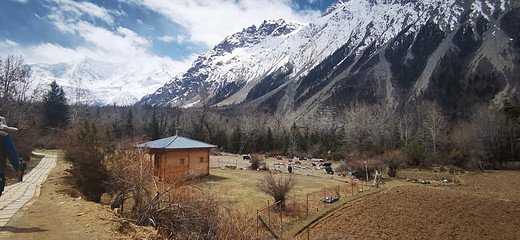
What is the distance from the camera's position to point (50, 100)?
50375 mm

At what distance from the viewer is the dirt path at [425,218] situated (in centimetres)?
985

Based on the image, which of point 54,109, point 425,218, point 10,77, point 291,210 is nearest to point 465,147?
point 425,218

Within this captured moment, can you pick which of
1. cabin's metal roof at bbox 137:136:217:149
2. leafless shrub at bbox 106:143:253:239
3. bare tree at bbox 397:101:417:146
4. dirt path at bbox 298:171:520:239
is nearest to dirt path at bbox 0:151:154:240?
leafless shrub at bbox 106:143:253:239

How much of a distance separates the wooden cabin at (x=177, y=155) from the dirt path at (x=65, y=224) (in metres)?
10.4

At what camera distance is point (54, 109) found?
5053 centimetres

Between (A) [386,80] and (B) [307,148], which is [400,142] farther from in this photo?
(A) [386,80]

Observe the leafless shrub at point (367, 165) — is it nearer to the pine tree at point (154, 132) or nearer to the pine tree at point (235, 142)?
the pine tree at point (235, 142)

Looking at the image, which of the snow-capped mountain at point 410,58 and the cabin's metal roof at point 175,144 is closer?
the cabin's metal roof at point 175,144

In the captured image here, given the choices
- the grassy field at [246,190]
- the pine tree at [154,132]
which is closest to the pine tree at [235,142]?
the pine tree at [154,132]

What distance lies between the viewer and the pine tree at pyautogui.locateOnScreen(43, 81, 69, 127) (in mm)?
49344

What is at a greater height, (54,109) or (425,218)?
(54,109)

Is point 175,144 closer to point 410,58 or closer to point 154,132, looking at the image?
point 154,132

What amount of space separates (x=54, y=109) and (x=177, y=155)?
46.6 metres

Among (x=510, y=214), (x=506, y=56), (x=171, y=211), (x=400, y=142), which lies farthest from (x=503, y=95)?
(x=171, y=211)
